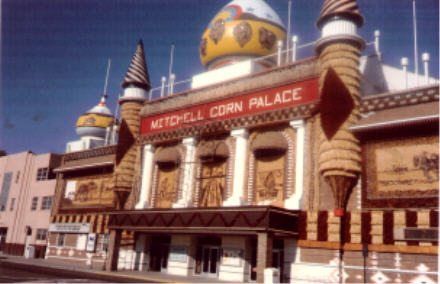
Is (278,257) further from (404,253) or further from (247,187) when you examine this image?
(404,253)

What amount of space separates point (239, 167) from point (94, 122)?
2551cm

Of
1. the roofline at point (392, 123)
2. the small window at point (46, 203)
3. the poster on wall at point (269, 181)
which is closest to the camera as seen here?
the roofline at point (392, 123)

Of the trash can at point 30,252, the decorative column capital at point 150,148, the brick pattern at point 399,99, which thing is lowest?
the trash can at point 30,252

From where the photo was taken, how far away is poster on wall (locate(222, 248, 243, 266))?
2441 cm

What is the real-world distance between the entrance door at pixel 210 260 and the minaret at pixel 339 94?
919 cm

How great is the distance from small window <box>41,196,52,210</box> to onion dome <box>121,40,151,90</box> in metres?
15.2

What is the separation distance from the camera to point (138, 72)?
3366 cm

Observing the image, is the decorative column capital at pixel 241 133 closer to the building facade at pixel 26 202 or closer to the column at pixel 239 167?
the column at pixel 239 167

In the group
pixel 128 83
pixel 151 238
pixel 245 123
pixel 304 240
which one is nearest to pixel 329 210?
pixel 304 240

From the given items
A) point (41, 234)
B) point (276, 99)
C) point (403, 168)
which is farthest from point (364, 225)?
point (41, 234)

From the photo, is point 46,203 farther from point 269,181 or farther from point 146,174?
point 269,181

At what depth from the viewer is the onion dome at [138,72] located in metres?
33.2

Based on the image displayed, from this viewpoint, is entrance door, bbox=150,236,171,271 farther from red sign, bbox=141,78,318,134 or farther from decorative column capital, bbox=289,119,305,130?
decorative column capital, bbox=289,119,305,130

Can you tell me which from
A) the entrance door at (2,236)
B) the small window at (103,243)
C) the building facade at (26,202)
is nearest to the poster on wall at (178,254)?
the small window at (103,243)
